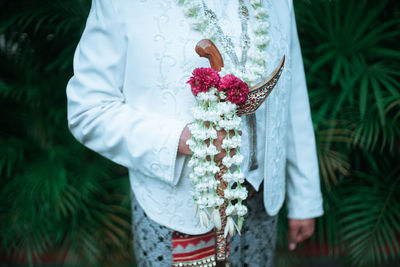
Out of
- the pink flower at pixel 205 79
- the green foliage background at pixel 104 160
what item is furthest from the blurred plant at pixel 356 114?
the pink flower at pixel 205 79

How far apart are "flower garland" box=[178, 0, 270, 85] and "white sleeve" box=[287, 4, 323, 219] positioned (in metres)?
0.20

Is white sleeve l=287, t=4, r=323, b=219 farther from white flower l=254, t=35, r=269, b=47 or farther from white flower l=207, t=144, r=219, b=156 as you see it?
white flower l=207, t=144, r=219, b=156

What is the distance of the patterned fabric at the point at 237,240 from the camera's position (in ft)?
3.17

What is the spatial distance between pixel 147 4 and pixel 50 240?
1.58 meters

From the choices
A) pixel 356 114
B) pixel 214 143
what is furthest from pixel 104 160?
pixel 356 114

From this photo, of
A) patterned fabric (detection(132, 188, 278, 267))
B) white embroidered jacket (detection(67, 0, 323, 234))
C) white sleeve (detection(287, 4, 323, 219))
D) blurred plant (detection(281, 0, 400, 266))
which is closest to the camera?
white embroidered jacket (detection(67, 0, 323, 234))

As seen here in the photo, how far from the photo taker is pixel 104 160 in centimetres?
196

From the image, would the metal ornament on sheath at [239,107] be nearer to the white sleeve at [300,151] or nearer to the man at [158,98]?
the man at [158,98]

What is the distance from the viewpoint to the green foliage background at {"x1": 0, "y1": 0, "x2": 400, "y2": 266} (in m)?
1.75

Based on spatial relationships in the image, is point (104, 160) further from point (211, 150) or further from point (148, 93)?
point (211, 150)

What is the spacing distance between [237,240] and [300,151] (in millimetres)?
351

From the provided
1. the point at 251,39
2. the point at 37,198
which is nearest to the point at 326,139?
the point at 251,39

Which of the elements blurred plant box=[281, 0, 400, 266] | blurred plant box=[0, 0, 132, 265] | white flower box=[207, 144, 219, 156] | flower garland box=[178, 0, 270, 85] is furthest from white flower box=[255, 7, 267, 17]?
blurred plant box=[0, 0, 132, 265]

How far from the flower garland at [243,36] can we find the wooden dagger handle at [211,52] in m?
0.02
